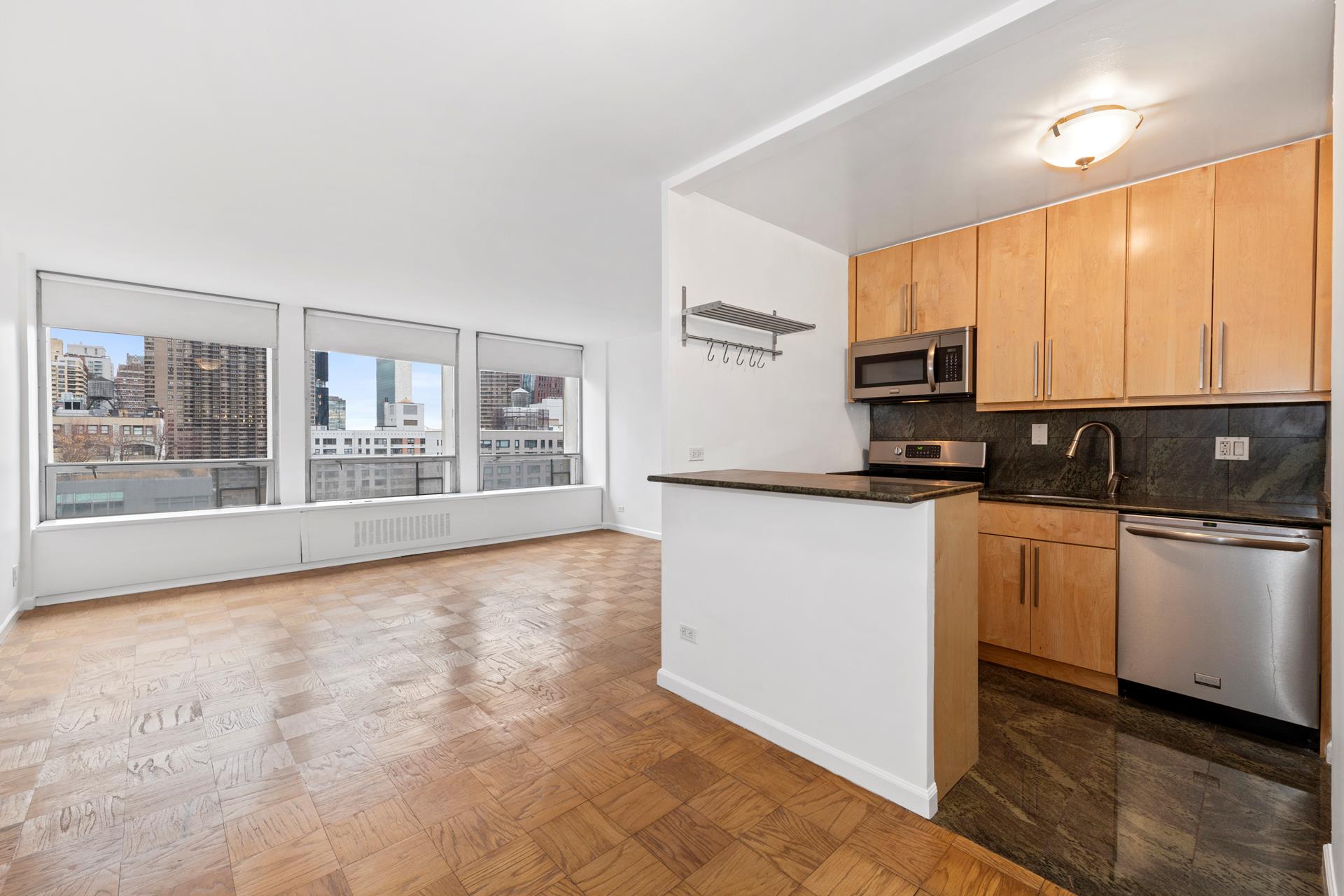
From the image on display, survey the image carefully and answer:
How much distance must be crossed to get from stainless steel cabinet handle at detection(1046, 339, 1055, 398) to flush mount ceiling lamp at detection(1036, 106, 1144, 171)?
3.23 feet

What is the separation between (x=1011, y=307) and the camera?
3.07 meters

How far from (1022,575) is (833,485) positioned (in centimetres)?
150

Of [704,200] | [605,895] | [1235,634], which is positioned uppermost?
[704,200]

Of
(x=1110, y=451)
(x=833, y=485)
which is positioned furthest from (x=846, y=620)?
(x=1110, y=451)

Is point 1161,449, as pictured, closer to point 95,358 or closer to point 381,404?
point 381,404

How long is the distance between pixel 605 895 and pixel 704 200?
2.80m

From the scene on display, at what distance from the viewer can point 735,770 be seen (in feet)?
6.73

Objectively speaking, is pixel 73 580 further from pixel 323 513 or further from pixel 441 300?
pixel 441 300

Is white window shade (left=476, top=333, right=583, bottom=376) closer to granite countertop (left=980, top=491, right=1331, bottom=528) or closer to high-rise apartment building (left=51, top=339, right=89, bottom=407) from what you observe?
high-rise apartment building (left=51, top=339, right=89, bottom=407)

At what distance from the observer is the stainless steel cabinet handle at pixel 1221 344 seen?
2.48 meters

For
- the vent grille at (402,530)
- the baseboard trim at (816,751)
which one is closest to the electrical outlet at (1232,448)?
the baseboard trim at (816,751)

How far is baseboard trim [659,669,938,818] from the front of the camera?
1.83 metres

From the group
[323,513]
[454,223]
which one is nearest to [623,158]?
[454,223]

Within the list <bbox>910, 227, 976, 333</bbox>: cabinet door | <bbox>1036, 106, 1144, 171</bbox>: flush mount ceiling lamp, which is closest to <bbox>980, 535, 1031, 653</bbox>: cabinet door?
<bbox>910, 227, 976, 333</bbox>: cabinet door
